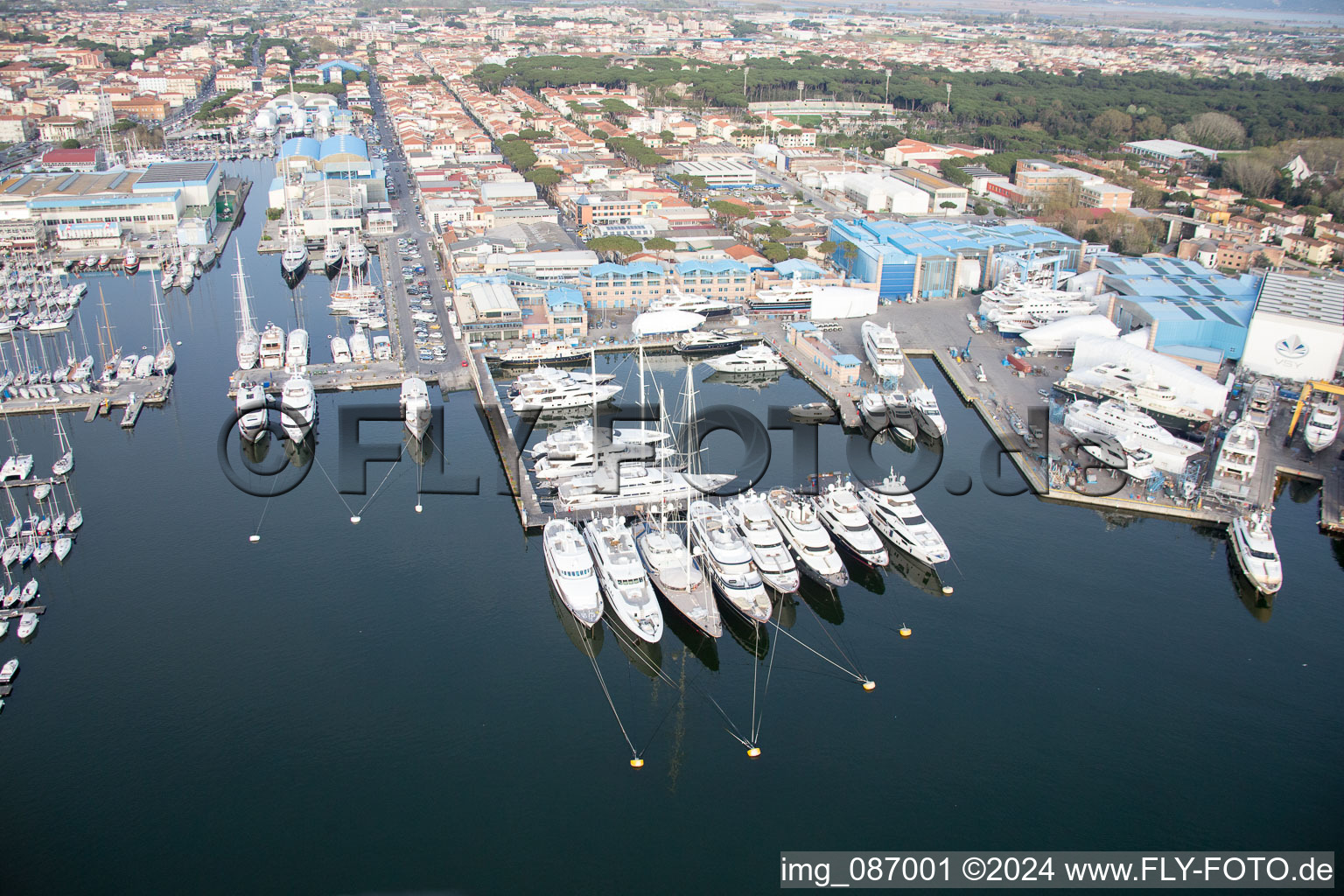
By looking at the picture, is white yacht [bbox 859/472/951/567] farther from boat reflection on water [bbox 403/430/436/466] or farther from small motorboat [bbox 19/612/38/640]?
small motorboat [bbox 19/612/38/640]

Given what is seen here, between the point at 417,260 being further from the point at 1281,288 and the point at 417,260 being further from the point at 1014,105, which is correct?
the point at 1014,105

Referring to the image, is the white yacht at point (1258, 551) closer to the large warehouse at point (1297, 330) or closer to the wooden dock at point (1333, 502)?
the wooden dock at point (1333, 502)

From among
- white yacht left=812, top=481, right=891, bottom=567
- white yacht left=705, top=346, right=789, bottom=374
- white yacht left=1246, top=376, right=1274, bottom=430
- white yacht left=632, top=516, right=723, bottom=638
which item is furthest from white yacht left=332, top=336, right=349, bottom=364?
white yacht left=1246, top=376, right=1274, bottom=430

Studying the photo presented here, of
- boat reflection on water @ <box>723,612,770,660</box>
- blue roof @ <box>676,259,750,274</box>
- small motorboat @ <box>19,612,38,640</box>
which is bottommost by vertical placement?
boat reflection on water @ <box>723,612,770,660</box>

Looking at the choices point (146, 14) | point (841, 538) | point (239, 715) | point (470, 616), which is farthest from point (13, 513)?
point (146, 14)

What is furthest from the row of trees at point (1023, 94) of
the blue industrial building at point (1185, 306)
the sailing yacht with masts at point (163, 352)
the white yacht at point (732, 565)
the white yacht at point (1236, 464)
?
the sailing yacht with masts at point (163, 352)
